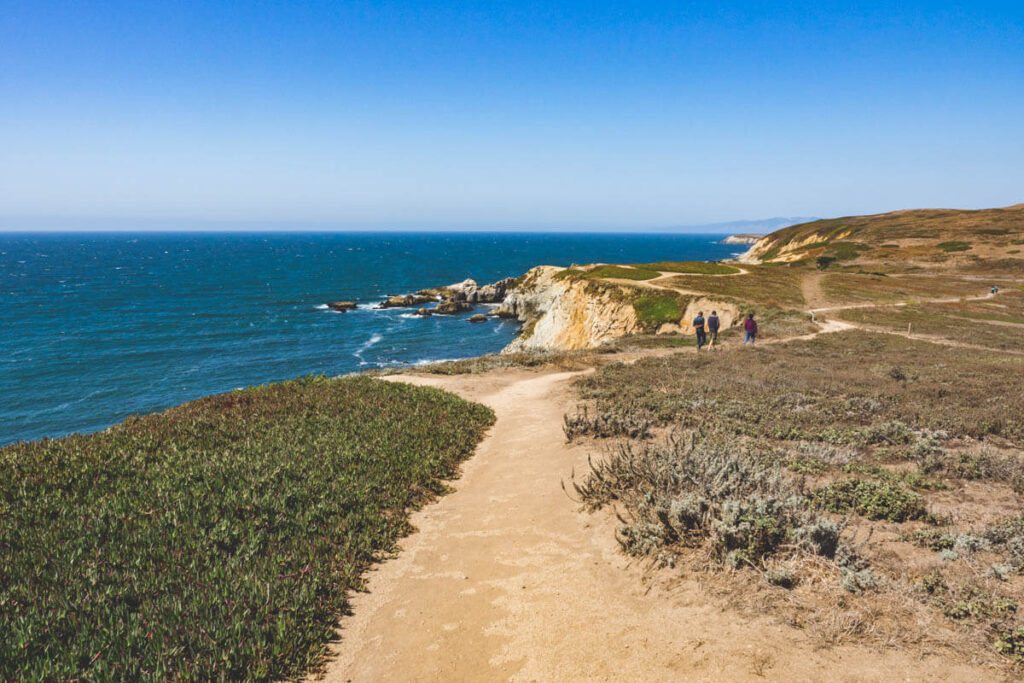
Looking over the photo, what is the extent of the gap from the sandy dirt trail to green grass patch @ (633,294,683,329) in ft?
118

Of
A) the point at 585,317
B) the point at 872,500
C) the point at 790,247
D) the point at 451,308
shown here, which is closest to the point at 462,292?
Answer: the point at 451,308

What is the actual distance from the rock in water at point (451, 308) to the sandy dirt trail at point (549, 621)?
6996 centimetres

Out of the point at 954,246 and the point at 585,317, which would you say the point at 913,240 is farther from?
the point at 585,317

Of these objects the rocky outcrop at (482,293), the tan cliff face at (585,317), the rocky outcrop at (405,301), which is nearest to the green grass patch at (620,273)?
the tan cliff face at (585,317)

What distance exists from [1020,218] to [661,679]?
141 m

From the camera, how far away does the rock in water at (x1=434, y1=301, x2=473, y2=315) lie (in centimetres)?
7912

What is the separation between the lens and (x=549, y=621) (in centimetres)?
655

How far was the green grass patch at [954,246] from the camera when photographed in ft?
271

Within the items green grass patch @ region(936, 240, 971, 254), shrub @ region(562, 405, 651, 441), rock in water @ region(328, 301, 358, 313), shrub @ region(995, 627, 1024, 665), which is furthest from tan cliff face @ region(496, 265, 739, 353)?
green grass patch @ region(936, 240, 971, 254)

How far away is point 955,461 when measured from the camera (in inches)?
398

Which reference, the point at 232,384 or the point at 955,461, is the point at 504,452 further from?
the point at 232,384

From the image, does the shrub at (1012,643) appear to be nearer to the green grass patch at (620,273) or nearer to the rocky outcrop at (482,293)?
the green grass patch at (620,273)

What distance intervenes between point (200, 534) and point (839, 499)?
35.2 ft

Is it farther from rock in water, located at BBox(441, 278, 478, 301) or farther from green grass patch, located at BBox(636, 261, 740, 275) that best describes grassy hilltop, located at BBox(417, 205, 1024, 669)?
rock in water, located at BBox(441, 278, 478, 301)
